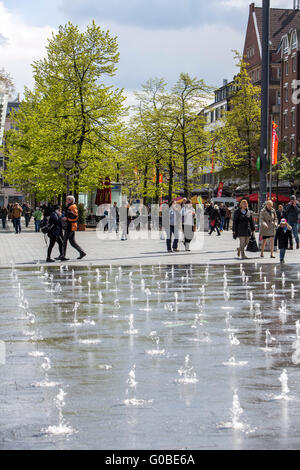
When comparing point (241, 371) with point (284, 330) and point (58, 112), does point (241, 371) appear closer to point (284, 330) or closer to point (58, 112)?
point (284, 330)

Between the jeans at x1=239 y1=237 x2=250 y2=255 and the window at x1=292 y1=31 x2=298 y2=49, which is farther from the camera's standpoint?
the window at x1=292 y1=31 x2=298 y2=49

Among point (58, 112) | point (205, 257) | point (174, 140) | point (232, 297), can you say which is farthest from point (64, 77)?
point (232, 297)

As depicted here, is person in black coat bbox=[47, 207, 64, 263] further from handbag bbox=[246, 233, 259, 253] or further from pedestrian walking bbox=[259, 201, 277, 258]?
handbag bbox=[246, 233, 259, 253]

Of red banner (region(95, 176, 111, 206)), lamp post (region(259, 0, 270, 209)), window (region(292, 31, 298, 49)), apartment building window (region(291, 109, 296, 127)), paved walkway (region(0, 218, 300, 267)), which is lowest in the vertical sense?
paved walkway (region(0, 218, 300, 267))

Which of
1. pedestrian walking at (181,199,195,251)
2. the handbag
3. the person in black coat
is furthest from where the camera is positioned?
pedestrian walking at (181,199,195,251)

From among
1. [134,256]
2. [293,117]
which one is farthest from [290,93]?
[134,256]

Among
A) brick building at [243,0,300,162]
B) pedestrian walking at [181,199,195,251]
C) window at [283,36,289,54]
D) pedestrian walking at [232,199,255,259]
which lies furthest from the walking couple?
window at [283,36,289,54]

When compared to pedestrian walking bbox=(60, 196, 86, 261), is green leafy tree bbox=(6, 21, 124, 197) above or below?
above

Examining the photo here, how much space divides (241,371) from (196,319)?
139 inches

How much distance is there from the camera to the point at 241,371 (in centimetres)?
718

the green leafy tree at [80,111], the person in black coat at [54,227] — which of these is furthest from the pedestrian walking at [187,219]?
the green leafy tree at [80,111]

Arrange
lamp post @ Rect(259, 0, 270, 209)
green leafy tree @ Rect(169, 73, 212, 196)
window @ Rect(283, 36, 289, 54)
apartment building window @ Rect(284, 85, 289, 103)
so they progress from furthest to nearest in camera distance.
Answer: window @ Rect(283, 36, 289, 54)
apartment building window @ Rect(284, 85, 289, 103)
green leafy tree @ Rect(169, 73, 212, 196)
lamp post @ Rect(259, 0, 270, 209)

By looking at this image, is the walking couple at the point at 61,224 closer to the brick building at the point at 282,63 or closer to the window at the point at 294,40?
the brick building at the point at 282,63

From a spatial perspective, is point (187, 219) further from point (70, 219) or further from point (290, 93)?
point (290, 93)
